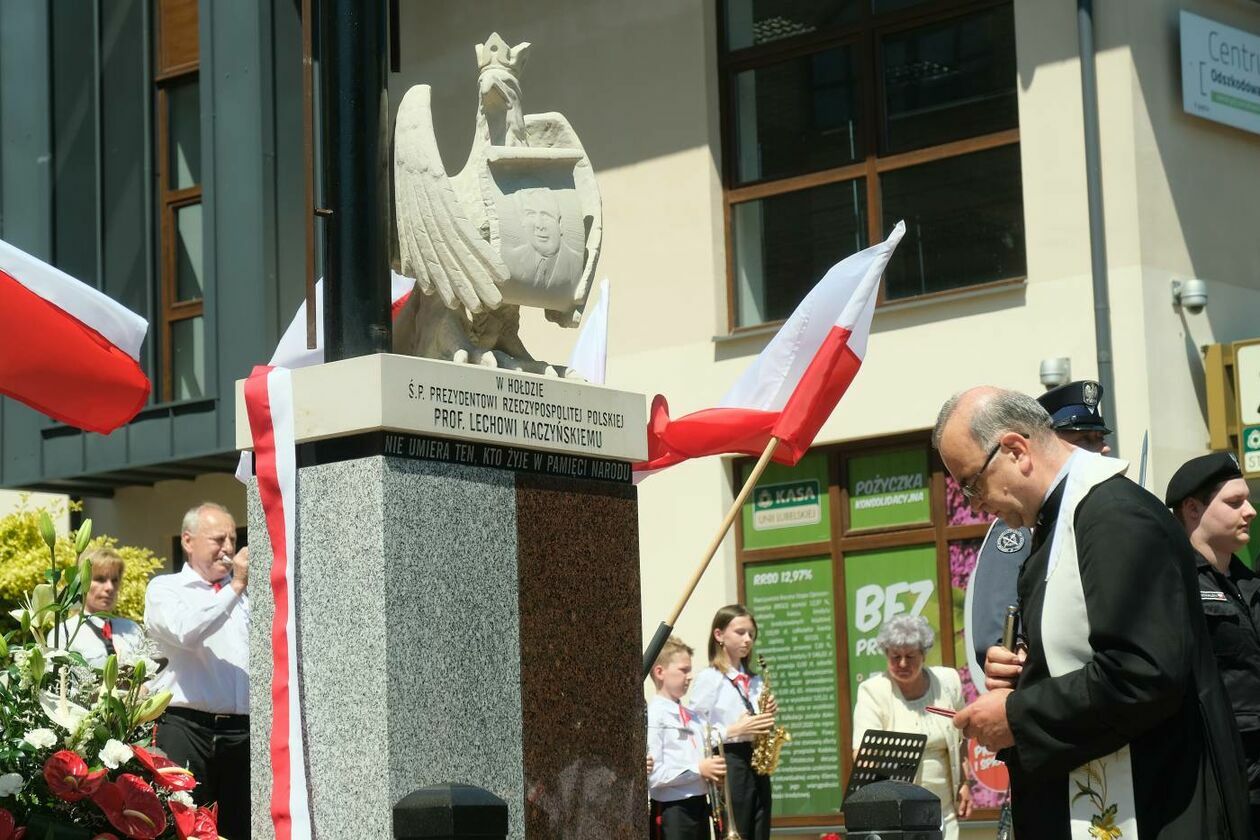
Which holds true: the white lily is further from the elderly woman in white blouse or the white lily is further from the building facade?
the building facade

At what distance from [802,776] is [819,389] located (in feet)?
30.1

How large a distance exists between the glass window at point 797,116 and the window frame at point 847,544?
2637 millimetres

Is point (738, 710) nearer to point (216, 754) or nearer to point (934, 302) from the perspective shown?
point (216, 754)

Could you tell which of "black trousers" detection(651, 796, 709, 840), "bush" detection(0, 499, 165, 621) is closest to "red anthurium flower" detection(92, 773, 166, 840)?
"black trousers" detection(651, 796, 709, 840)

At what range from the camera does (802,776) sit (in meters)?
18.4

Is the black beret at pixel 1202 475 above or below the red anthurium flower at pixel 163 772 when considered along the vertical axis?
above

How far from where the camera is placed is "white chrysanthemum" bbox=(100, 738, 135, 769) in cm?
501

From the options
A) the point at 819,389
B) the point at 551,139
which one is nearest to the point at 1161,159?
the point at 819,389

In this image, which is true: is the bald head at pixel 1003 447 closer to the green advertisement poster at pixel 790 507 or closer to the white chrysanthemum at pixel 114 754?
the white chrysanthemum at pixel 114 754

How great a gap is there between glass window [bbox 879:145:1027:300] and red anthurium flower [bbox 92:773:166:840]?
43.7ft

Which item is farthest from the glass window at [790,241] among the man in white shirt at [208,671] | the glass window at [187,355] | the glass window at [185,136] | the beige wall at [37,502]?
the man in white shirt at [208,671]

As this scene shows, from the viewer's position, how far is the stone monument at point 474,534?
7.09 meters

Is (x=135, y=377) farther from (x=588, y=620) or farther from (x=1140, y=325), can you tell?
(x=1140, y=325)

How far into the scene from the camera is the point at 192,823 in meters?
5.17
